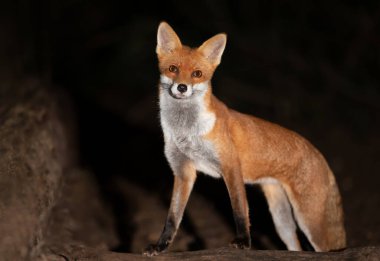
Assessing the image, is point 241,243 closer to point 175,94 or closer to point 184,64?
point 175,94

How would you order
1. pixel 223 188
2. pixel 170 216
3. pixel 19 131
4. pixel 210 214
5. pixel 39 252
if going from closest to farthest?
pixel 39 252 < pixel 170 216 < pixel 19 131 < pixel 210 214 < pixel 223 188

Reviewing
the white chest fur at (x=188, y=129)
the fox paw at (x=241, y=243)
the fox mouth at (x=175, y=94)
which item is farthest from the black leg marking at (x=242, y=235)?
the fox mouth at (x=175, y=94)

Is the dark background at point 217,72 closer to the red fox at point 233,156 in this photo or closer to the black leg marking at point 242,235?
the red fox at point 233,156

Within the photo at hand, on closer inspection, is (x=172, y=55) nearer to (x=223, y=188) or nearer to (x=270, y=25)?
(x=223, y=188)

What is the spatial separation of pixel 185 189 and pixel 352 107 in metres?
8.30

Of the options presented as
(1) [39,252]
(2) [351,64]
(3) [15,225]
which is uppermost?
(2) [351,64]

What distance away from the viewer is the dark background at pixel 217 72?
37.1ft

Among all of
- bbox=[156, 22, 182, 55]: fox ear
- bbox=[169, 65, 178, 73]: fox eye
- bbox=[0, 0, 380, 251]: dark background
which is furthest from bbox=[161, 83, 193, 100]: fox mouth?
bbox=[0, 0, 380, 251]: dark background

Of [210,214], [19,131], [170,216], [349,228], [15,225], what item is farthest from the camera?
[210,214]

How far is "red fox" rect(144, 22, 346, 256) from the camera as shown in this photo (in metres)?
4.77

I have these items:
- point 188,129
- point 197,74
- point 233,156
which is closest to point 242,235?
point 233,156

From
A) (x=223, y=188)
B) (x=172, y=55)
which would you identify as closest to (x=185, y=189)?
(x=172, y=55)

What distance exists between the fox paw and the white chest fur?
697 mm

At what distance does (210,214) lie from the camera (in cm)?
817
